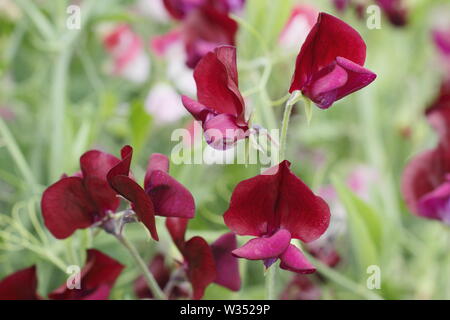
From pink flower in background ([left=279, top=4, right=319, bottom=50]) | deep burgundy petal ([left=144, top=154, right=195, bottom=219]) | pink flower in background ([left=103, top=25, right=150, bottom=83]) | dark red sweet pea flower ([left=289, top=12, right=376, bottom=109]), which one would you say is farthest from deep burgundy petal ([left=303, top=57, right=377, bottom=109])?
pink flower in background ([left=103, top=25, right=150, bottom=83])

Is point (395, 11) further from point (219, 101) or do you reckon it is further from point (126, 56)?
point (219, 101)

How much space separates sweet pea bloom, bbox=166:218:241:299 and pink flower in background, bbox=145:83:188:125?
413mm

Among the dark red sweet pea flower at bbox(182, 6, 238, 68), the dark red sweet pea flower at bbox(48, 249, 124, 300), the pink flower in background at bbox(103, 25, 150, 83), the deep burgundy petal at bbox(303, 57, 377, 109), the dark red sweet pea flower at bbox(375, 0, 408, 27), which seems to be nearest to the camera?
the deep burgundy petal at bbox(303, 57, 377, 109)

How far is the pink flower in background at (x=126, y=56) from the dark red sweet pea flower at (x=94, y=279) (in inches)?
21.1

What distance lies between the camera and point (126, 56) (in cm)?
106

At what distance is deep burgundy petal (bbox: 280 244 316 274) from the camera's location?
1.38 ft

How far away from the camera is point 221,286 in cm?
58

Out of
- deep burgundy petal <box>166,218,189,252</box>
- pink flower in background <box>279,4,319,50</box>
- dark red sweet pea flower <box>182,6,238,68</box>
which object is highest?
pink flower in background <box>279,4,319,50</box>

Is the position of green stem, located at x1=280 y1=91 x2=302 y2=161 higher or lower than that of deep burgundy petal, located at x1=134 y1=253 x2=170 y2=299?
higher

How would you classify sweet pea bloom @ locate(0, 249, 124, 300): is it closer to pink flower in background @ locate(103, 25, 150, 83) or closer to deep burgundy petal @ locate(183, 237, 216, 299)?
deep burgundy petal @ locate(183, 237, 216, 299)

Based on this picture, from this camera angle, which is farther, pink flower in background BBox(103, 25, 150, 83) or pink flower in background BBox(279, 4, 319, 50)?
pink flower in background BBox(103, 25, 150, 83)

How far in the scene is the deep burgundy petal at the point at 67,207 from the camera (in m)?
0.49

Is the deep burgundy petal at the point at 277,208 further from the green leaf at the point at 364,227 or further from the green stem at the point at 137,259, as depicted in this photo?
the green leaf at the point at 364,227

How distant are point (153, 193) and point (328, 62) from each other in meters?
0.14
